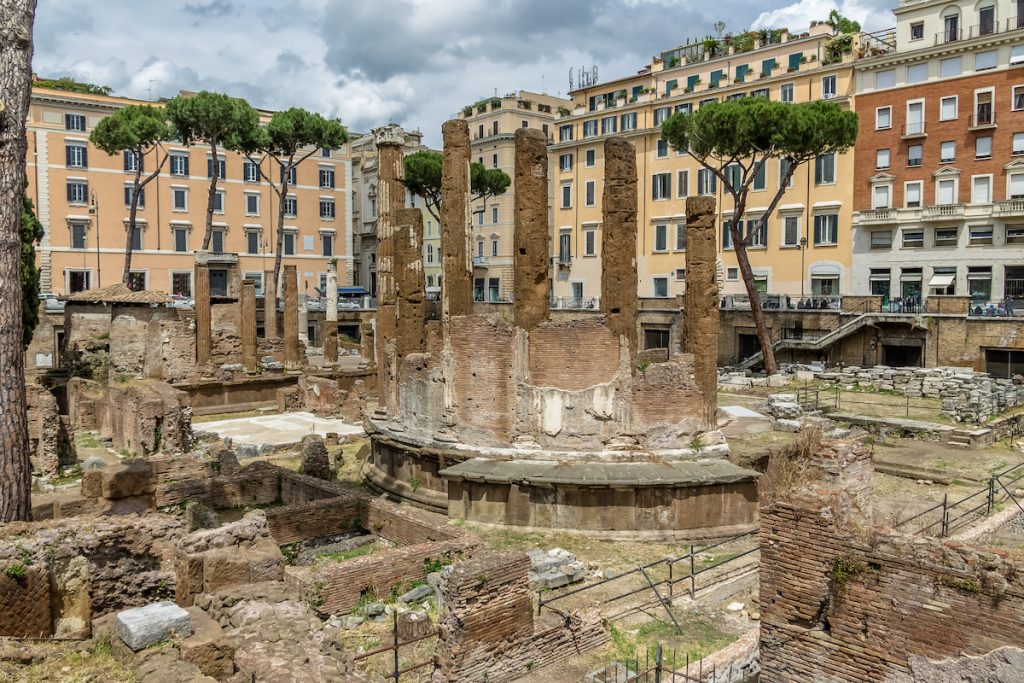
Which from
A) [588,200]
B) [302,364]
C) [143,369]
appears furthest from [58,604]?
[588,200]

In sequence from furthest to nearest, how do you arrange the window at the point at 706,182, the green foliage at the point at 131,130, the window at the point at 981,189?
1. the window at the point at 706,182
2. the green foliage at the point at 131,130
3. the window at the point at 981,189

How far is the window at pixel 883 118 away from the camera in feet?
121

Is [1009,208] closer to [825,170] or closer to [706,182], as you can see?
[825,170]

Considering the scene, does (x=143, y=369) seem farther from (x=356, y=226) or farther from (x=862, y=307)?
(x=356, y=226)

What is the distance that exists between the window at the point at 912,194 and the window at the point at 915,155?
827 mm

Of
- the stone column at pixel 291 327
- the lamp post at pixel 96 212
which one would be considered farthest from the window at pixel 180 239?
the stone column at pixel 291 327

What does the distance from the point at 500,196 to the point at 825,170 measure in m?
18.9

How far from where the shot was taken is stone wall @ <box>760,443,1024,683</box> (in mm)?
7004

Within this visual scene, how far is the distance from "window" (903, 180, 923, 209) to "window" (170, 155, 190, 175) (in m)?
37.4

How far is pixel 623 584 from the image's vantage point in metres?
11.4

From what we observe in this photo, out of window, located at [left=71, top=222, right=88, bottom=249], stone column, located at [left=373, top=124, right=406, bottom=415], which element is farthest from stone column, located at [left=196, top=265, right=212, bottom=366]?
window, located at [left=71, top=222, right=88, bottom=249]

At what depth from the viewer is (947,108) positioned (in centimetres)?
3556

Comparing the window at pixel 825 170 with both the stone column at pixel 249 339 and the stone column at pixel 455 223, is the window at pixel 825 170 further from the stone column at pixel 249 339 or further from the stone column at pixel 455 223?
the stone column at pixel 455 223

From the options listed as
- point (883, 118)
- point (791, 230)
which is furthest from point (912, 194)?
point (791, 230)
